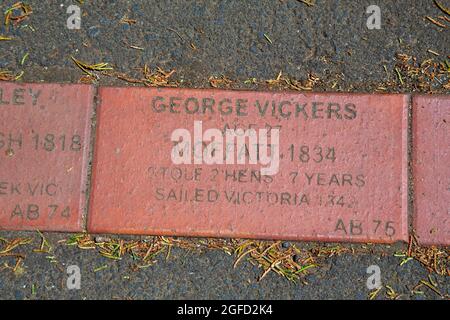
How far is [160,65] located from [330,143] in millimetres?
721

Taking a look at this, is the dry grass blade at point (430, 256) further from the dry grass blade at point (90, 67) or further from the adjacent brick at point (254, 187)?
the dry grass blade at point (90, 67)

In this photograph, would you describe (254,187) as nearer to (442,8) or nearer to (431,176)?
(431,176)

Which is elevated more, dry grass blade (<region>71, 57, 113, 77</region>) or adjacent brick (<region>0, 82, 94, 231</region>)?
dry grass blade (<region>71, 57, 113, 77</region>)

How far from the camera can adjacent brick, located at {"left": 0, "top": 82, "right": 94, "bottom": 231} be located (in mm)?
1553

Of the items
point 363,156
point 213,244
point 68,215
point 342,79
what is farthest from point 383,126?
point 68,215

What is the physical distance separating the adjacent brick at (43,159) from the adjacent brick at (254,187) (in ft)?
0.24

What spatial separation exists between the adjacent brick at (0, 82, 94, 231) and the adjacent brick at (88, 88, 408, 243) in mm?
74

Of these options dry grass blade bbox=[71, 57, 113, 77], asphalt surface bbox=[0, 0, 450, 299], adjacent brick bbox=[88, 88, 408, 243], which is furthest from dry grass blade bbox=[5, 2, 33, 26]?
adjacent brick bbox=[88, 88, 408, 243]

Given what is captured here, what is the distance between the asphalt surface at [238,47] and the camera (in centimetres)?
158

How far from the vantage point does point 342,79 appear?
1652 mm

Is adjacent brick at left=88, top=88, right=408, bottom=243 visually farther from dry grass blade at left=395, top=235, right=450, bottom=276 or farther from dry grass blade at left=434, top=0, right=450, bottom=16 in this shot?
dry grass blade at left=434, top=0, right=450, bottom=16

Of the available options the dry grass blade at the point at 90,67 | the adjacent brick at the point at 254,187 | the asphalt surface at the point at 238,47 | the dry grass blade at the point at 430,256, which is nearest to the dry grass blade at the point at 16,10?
the asphalt surface at the point at 238,47

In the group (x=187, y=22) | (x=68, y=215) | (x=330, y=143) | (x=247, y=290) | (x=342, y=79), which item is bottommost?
(x=247, y=290)

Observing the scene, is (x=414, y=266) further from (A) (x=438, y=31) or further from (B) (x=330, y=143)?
(A) (x=438, y=31)
